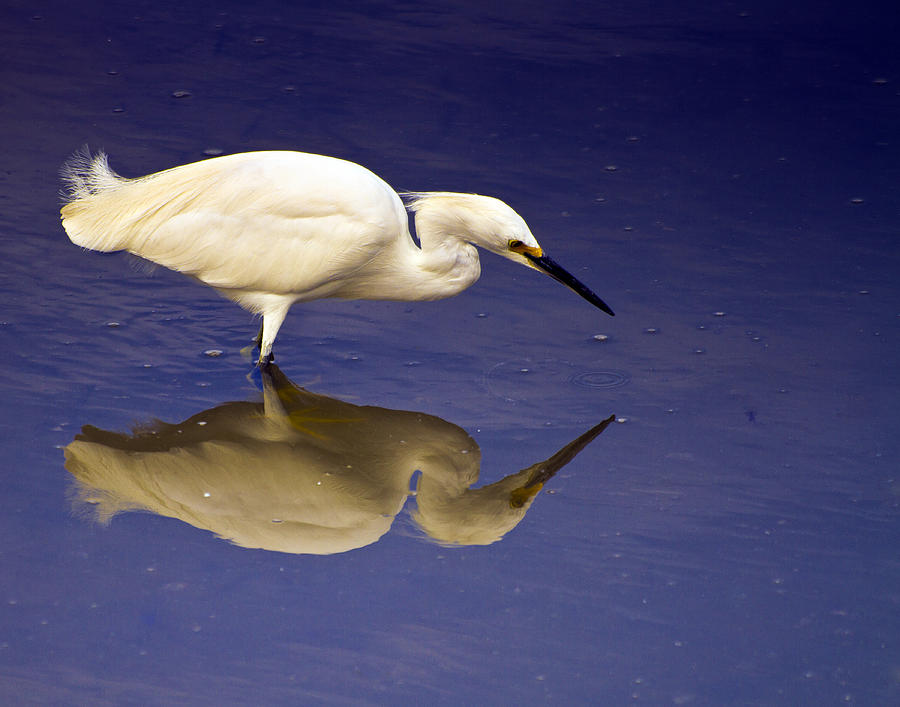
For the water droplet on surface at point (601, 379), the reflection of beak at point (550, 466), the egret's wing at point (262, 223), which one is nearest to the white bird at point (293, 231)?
the egret's wing at point (262, 223)

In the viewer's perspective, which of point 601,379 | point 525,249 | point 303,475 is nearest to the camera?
point 303,475

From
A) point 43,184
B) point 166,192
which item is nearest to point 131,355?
point 166,192

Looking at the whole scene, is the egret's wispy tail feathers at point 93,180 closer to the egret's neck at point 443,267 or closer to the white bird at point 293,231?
the white bird at point 293,231

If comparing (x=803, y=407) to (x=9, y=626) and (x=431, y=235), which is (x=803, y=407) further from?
(x=9, y=626)

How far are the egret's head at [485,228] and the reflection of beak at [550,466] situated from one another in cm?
33

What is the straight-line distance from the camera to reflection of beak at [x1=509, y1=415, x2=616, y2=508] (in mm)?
2379

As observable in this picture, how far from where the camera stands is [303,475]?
2.41 m

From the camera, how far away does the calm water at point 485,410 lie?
1992 mm

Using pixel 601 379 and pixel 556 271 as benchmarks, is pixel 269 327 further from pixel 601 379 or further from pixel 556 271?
pixel 601 379

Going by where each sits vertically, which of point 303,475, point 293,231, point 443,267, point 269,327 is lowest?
point 303,475

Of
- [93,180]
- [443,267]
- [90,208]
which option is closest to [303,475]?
[443,267]

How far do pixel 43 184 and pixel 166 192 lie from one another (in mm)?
997

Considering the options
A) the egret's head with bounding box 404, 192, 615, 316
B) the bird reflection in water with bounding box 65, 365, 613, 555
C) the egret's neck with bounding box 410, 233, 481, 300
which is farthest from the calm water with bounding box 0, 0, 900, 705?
the egret's head with bounding box 404, 192, 615, 316

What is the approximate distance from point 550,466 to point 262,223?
35.8 inches
